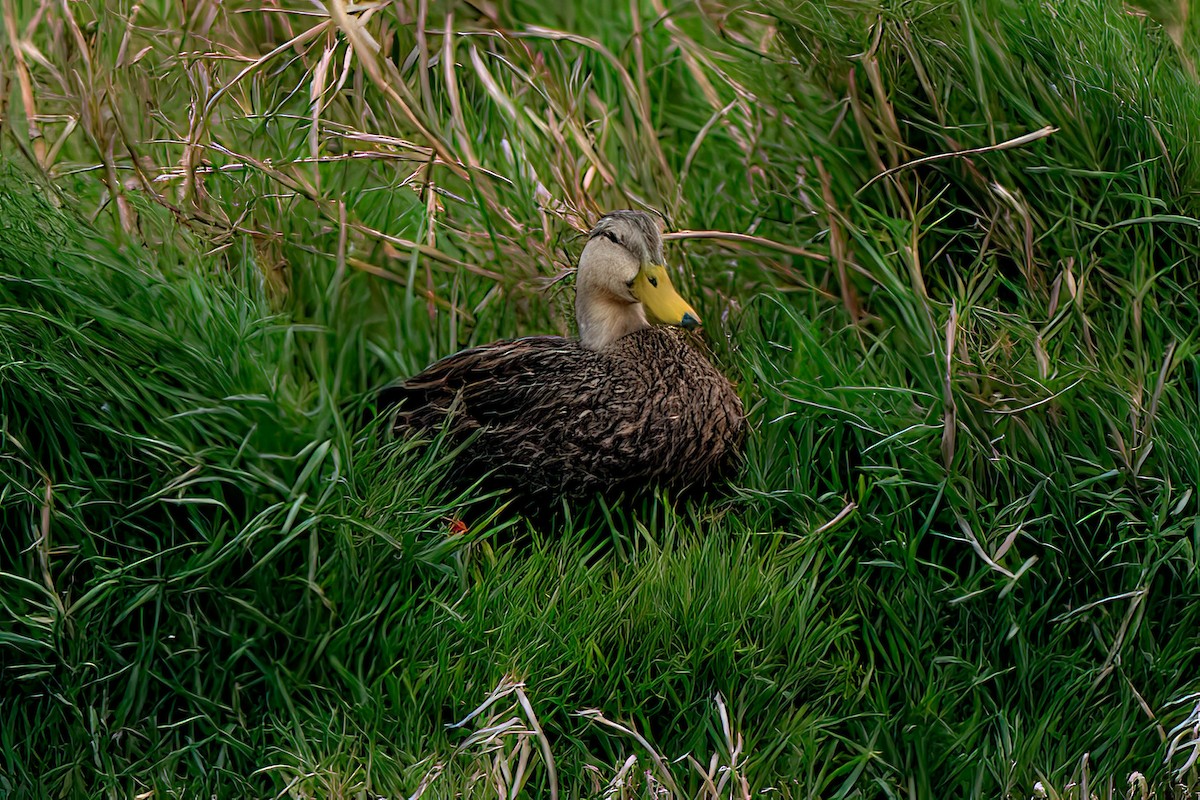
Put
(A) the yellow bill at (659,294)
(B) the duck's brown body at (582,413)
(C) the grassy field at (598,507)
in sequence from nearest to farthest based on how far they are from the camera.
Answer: (C) the grassy field at (598,507)
(B) the duck's brown body at (582,413)
(A) the yellow bill at (659,294)

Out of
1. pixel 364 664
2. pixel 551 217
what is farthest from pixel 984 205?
pixel 364 664

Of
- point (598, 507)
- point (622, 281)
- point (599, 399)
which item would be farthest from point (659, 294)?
point (598, 507)

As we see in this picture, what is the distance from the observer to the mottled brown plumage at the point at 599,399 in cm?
293

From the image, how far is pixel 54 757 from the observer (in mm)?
2352

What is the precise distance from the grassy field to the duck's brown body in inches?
3.7

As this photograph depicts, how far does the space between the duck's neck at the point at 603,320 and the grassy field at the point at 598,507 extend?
229 mm

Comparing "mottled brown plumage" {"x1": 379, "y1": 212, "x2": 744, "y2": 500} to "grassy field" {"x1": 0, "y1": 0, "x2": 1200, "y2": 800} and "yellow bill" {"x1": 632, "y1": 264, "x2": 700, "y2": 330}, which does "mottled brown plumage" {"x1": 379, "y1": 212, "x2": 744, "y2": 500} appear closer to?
"yellow bill" {"x1": 632, "y1": 264, "x2": 700, "y2": 330}

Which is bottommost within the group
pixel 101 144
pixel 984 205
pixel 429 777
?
pixel 429 777

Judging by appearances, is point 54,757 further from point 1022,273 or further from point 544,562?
point 1022,273

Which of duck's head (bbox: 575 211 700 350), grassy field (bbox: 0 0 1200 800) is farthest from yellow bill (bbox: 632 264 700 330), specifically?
grassy field (bbox: 0 0 1200 800)

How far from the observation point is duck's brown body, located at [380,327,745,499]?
2.93 meters

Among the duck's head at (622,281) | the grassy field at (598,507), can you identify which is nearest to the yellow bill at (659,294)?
the duck's head at (622,281)

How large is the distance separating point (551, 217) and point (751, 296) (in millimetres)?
551

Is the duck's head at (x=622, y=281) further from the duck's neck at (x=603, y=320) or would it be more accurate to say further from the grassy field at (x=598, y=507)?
the grassy field at (x=598, y=507)
